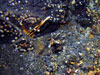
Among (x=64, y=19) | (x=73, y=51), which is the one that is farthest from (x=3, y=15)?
(x=73, y=51)

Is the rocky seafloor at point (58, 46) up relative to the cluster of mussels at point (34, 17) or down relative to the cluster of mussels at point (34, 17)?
down

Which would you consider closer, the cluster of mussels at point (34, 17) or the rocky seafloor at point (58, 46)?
the rocky seafloor at point (58, 46)

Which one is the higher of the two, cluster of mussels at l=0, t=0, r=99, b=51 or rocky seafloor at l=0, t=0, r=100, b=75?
cluster of mussels at l=0, t=0, r=99, b=51

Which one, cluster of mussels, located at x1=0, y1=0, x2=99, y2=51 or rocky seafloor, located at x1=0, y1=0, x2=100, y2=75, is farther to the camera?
cluster of mussels, located at x1=0, y1=0, x2=99, y2=51

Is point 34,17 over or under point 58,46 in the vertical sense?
over

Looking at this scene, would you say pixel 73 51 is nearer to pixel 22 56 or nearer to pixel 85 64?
pixel 85 64

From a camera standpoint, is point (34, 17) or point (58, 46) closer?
point (58, 46)
